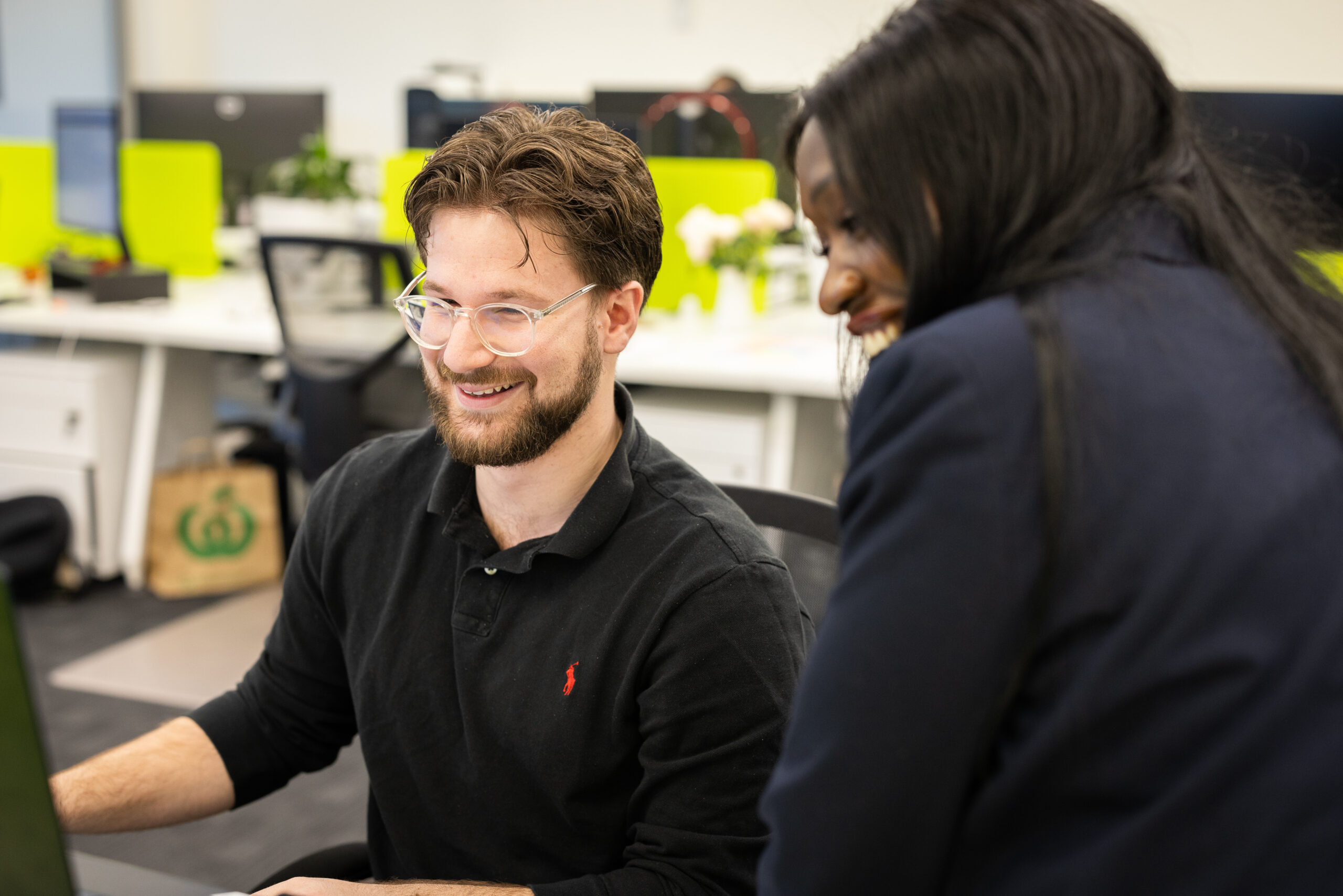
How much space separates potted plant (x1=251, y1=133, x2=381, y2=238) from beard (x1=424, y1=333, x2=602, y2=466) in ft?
8.87

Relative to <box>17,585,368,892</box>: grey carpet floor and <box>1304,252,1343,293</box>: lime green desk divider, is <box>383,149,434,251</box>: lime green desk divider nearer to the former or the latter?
<box>17,585,368,892</box>: grey carpet floor

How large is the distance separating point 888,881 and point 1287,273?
0.36m

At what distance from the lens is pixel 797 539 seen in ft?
3.59

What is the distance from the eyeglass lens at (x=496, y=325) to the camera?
3.06 feet

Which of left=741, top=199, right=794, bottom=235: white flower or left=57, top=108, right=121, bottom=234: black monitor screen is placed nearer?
left=741, top=199, right=794, bottom=235: white flower

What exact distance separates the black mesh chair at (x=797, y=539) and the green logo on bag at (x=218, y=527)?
85.0 inches

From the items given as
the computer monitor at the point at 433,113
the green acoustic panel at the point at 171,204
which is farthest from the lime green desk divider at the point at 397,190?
the green acoustic panel at the point at 171,204

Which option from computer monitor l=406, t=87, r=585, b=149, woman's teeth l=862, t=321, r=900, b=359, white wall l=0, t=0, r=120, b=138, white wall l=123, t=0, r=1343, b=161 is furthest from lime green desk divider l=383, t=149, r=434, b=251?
woman's teeth l=862, t=321, r=900, b=359

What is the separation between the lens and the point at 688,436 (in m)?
2.48

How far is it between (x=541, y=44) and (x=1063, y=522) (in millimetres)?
5406

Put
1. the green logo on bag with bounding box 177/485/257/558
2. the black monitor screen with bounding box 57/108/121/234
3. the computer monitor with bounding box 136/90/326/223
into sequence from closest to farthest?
the green logo on bag with bounding box 177/485/257/558
the black monitor screen with bounding box 57/108/121/234
the computer monitor with bounding box 136/90/326/223

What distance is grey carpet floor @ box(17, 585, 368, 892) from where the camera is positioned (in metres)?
1.88

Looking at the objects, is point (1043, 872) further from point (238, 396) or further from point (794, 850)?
point (238, 396)

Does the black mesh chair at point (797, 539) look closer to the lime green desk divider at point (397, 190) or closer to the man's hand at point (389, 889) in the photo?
the man's hand at point (389, 889)
